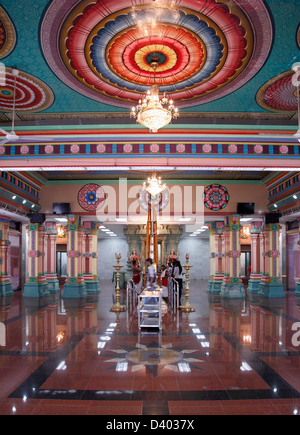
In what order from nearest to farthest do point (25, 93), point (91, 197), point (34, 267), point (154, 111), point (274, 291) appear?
point (154, 111), point (25, 93), point (91, 197), point (274, 291), point (34, 267)

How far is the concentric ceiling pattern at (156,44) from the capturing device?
433 cm

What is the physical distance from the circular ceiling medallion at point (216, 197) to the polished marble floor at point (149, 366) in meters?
4.65

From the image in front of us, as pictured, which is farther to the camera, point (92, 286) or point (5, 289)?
point (92, 286)

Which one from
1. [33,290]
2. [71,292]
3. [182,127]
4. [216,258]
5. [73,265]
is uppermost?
Result: [182,127]

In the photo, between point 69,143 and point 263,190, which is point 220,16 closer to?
point 69,143

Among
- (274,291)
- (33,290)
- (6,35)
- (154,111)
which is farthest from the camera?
(274,291)

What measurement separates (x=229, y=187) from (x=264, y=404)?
9.67m

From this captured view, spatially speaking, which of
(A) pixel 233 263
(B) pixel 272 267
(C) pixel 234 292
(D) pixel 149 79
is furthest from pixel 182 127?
(B) pixel 272 267

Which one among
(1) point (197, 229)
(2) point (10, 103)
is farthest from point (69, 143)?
(1) point (197, 229)

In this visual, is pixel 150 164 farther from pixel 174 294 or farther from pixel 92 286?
pixel 92 286

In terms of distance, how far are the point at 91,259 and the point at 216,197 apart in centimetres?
661

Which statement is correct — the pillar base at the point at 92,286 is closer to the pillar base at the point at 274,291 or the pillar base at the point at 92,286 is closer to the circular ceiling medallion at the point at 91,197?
the circular ceiling medallion at the point at 91,197

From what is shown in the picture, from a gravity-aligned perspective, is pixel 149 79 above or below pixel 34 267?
above

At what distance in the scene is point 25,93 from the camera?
636cm
